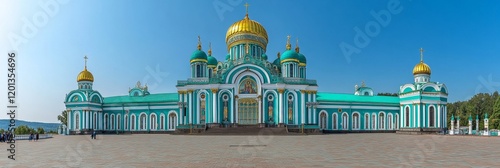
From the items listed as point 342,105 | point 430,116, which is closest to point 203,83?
point 342,105

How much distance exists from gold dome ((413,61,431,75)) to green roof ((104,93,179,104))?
34815 mm

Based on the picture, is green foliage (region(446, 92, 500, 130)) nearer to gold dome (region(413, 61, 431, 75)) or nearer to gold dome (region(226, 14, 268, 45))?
gold dome (region(413, 61, 431, 75))

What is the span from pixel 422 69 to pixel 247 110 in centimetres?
2604

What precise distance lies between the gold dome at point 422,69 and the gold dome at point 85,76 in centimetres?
4799

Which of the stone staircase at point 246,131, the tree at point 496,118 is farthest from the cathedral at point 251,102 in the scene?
the tree at point 496,118

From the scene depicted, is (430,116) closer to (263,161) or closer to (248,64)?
(248,64)

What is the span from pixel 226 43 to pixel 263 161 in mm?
45747

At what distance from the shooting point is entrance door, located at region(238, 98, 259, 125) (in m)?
49.7

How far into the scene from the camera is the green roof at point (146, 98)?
5779 cm

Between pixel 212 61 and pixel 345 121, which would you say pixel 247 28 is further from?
pixel 345 121

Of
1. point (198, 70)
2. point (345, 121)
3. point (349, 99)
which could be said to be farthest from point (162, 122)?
point (349, 99)

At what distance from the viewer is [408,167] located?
42.0ft

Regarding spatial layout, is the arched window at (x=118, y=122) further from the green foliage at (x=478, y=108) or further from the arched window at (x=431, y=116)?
the green foliage at (x=478, y=108)

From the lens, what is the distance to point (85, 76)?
58688 millimetres
